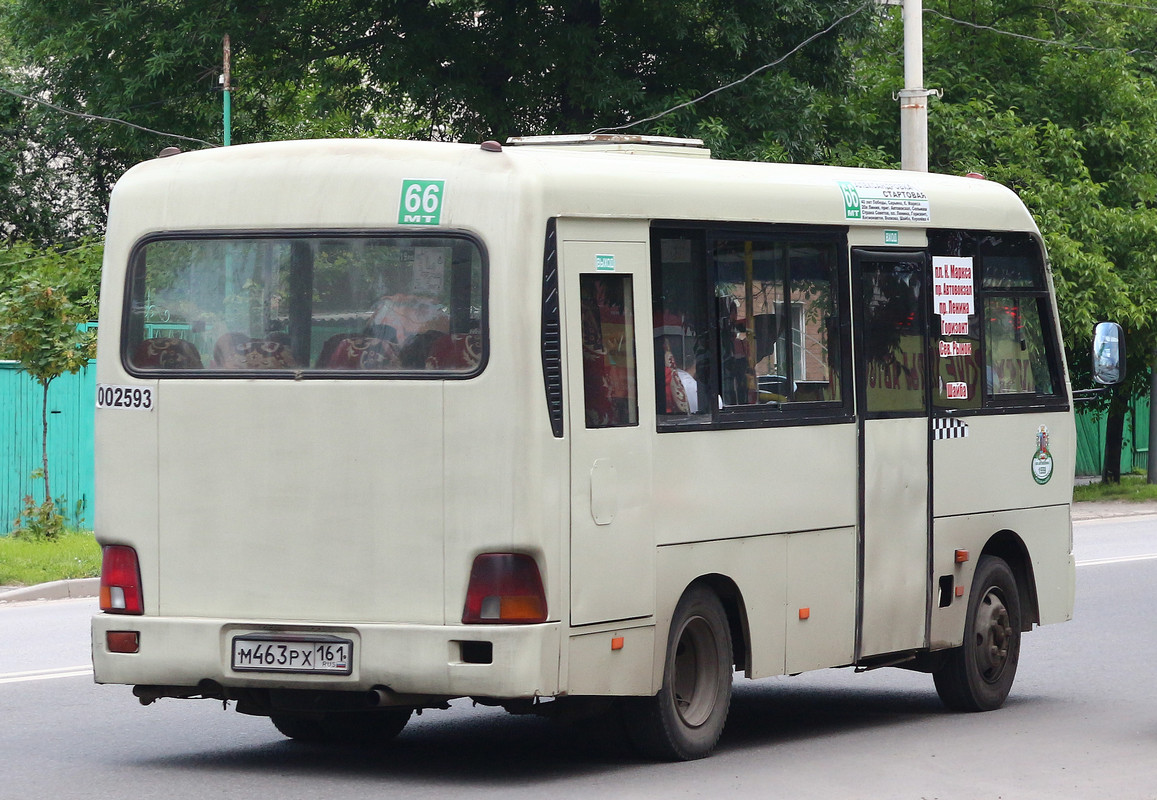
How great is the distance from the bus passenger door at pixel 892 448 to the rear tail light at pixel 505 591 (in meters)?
2.59

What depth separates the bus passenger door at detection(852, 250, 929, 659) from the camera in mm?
9805

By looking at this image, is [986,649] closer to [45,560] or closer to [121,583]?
[121,583]

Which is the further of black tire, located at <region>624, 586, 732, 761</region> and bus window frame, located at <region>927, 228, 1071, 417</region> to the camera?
bus window frame, located at <region>927, 228, 1071, 417</region>

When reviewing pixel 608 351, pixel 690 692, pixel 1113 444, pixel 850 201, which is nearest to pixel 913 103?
pixel 850 201

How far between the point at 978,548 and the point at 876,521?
112 cm

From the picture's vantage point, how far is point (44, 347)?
20.0 meters

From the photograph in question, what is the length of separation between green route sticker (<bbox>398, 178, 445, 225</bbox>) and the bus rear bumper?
1619 millimetres

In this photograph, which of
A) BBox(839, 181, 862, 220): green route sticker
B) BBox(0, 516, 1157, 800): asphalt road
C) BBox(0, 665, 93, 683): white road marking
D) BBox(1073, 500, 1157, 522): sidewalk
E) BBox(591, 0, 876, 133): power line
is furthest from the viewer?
BBox(1073, 500, 1157, 522): sidewalk

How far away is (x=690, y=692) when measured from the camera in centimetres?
880

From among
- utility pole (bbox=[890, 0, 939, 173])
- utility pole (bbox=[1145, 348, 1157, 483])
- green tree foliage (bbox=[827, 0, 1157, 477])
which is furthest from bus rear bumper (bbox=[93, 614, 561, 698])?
utility pole (bbox=[1145, 348, 1157, 483])

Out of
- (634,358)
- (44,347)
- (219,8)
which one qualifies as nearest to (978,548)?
(634,358)

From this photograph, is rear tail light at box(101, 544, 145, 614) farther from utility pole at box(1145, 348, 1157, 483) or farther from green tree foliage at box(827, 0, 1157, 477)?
utility pole at box(1145, 348, 1157, 483)

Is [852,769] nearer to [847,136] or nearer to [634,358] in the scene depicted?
[634,358]

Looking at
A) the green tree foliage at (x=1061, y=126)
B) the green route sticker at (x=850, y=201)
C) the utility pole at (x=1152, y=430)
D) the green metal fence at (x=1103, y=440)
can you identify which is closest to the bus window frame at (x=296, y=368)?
the green route sticker at (x=850, y=201)
